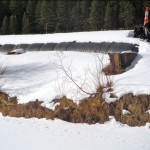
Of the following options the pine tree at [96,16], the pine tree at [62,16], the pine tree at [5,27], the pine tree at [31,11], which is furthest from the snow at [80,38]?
the pine tree at [31,11]

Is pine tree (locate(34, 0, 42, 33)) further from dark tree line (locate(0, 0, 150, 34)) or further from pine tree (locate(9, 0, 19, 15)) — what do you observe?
pine tree (locate(9, 0, 19, 15))

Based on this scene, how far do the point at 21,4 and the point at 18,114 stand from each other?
65.8m

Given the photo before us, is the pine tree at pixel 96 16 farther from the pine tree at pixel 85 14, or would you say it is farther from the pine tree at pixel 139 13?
the pine tree at pixel 139 13

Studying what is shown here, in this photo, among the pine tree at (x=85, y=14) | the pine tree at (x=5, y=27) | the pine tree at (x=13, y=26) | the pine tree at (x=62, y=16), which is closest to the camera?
the pine tree at (x=5, y=27)

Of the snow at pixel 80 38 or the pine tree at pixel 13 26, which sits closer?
the snow at pixel 80 38

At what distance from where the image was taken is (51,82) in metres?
11.4

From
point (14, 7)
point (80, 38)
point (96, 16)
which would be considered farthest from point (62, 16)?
point (80, 38)

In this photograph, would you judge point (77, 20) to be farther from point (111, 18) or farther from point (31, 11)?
point (31, 11)

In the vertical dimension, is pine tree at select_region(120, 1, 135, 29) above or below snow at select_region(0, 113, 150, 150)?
above

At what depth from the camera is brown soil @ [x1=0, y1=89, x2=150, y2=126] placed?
888 cm

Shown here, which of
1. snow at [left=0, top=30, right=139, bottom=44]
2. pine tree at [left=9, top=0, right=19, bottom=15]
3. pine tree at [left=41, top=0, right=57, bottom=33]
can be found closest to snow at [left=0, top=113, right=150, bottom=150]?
snow at [left=0, top=30, right=139, bottom=44]

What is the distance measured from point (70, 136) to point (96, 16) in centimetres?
5456

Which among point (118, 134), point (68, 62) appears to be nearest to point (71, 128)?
point (118, 134)

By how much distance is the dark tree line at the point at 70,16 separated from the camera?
5866cm
